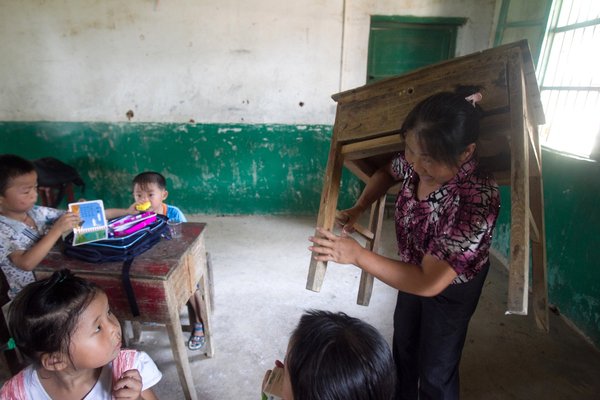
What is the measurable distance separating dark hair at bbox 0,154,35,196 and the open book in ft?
0.92

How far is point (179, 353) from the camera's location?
63.6 inches

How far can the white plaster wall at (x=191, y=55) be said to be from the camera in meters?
3.89

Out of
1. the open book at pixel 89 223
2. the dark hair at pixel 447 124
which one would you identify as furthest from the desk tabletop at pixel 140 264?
the dark hair at pixel 447 124

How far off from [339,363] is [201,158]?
→ 160 inches

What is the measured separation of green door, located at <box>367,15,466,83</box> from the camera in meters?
4.00

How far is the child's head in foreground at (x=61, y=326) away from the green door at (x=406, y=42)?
3.92 meters

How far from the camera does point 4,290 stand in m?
1.79

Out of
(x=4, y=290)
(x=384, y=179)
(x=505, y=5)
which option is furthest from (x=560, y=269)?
(x=4, y=290)

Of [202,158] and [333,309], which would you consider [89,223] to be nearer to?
[333,309]

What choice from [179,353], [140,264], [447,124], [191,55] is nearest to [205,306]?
[179,353]

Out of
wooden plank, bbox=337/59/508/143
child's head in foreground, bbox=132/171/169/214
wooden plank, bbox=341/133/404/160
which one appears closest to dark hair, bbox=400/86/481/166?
wooden plank, bbox=337/59/508/143

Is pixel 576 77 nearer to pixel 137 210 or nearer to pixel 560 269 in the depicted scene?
pixel 560 269

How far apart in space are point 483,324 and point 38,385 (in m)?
2.63

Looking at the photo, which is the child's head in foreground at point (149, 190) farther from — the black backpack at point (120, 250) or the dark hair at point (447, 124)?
the dark hair at point (447, 124)
